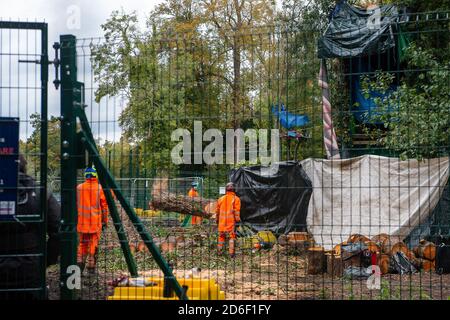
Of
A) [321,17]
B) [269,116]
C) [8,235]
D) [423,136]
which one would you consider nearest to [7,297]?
[8,235]

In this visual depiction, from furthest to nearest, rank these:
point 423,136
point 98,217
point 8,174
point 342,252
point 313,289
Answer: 1. point 342,252
2. point 98,217
3. point 423,136
4. point 313,289
5. point 8,174

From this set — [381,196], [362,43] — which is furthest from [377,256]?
[362,43]

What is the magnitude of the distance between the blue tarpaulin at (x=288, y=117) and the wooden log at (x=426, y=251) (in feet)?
14.4

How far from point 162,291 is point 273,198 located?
1185 cm

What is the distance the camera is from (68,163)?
6.23 metres

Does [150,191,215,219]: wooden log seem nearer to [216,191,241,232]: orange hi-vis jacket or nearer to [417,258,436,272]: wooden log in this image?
[216,191,241,232]: orange hi-vis jacket

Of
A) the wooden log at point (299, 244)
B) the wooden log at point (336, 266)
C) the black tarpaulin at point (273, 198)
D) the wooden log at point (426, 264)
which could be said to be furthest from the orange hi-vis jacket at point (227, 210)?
the wooden log at point (426, 264)

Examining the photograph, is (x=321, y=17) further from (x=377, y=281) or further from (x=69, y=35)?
(x=69, y=35)

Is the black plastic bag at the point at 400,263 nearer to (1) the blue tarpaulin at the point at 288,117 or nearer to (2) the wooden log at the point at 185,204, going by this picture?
(1) the blue tarpaulin at the point at 288,117

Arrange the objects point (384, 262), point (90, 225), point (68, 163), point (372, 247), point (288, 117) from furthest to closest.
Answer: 1. point (372, 247)
2. point (384, 262)
3. point (90, 225)
4. point (288, 117)
5. point (68, 163)

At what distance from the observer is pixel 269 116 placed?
6.59 meters

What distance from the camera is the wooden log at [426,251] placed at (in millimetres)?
10875

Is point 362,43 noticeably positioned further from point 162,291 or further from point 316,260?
point 162,291

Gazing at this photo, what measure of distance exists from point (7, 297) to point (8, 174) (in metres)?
1.22
